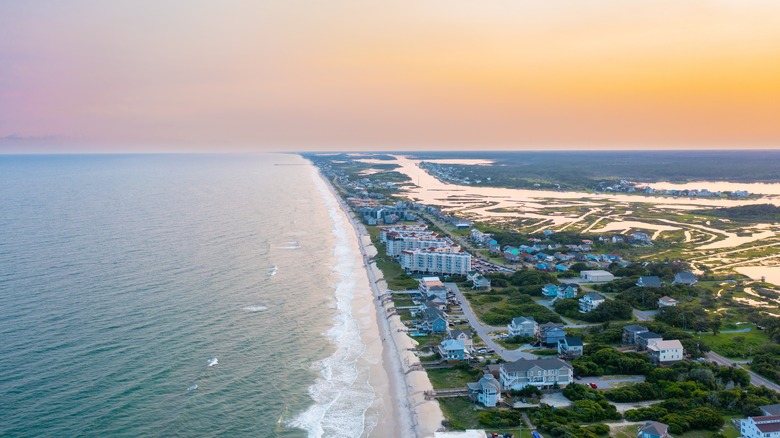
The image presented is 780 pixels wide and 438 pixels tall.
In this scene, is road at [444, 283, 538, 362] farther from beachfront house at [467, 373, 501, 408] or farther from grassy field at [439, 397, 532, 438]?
grassy field at [439, 397, 532, 438]

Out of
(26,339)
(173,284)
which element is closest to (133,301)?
(173,284)

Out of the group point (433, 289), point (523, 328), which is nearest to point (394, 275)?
point (433, 289)

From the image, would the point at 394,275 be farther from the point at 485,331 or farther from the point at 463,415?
the point at 463,415

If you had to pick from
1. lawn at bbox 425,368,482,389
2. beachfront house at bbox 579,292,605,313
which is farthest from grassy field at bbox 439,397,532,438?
beachfront house at bbox 579,292,605,313

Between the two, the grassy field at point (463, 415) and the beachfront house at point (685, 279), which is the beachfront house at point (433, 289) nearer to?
the grassy field at point (463, 415)

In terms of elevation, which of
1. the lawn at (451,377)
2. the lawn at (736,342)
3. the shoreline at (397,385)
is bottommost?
the shoreline at (397,385)

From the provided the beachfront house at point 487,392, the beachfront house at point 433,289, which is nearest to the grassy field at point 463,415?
the beachfront house at point 487,392
